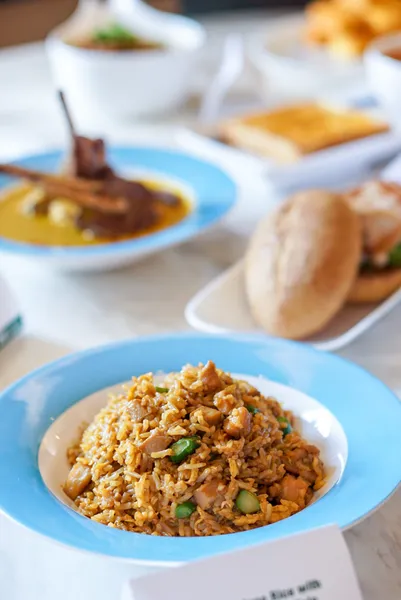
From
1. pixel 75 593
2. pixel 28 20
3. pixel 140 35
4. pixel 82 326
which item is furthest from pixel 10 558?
pixel 28 20

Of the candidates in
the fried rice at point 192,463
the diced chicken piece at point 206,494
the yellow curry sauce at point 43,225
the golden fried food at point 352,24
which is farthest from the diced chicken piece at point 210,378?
the golden fried food at point 352,24

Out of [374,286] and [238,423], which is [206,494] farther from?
[374,286]

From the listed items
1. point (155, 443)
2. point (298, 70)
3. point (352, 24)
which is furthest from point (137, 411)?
point (352, 24)

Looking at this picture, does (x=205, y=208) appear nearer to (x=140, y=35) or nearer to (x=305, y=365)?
(x=305, y=365)

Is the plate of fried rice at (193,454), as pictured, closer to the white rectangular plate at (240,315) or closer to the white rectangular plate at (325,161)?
the white rectangular plate at (240,315)

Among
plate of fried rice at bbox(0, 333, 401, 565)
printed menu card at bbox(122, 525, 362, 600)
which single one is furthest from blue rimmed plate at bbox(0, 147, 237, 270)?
printed menu card at bbox(122, 525, 362, 600)

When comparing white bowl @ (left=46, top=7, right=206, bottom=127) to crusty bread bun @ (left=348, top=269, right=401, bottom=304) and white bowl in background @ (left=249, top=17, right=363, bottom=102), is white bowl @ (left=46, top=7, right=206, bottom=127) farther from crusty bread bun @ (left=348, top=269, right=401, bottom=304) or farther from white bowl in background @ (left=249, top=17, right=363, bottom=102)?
crusty bread bun @ (left=348, top=269, right=401, bottom=304)

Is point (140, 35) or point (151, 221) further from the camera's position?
point (140, 35)
